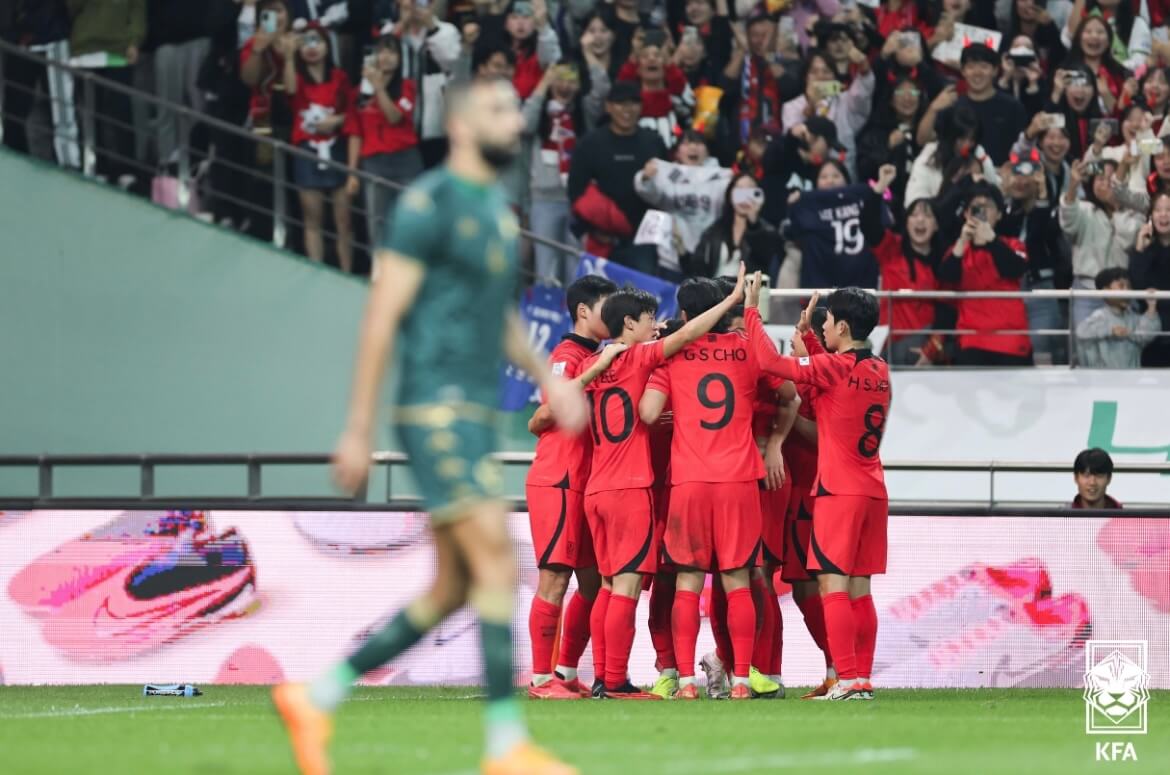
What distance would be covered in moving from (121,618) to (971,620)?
17.9 ft

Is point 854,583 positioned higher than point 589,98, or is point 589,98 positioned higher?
point 589,98

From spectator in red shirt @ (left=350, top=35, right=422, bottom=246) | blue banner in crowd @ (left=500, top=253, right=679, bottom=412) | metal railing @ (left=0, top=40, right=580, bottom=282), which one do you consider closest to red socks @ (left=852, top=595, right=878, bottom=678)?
blue banner in crowd @ (left=500, top=253, right=679, bottom=412)

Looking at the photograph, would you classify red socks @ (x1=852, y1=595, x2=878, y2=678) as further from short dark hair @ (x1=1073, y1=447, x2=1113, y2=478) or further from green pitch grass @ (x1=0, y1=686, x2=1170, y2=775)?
short dark hair @ (x1=1073, y1=447, x2=1113, y2=478)

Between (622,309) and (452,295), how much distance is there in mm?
4923

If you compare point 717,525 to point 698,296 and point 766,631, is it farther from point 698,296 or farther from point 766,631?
point 698,296

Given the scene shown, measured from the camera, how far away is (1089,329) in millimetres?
15602

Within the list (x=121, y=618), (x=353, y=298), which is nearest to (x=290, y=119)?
(x=353, y=298)

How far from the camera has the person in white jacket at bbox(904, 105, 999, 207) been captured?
16.3 meters

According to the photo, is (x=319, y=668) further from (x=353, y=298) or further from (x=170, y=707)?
(x=353, y=298)

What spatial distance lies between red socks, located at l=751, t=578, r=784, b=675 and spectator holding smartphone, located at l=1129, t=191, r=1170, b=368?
5.17 m

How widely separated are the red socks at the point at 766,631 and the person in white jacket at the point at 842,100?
250 inches

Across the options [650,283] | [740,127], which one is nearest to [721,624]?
[650,283]

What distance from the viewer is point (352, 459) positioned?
20.2 ft

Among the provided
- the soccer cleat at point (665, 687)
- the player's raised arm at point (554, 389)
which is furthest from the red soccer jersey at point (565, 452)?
the player's raised arm at point (554, 389)
